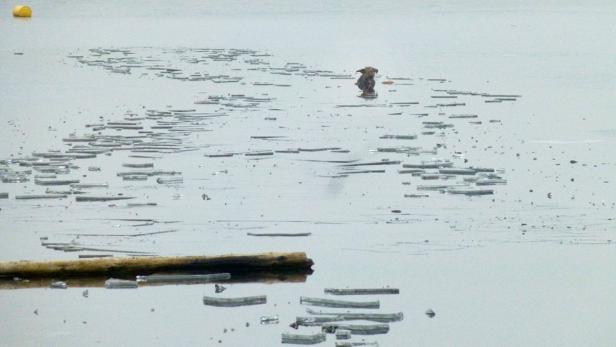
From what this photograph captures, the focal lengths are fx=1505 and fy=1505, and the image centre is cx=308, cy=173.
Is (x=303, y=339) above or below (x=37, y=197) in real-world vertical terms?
below

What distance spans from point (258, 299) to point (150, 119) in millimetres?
33269

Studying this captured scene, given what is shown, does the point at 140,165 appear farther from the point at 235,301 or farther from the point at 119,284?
the point at 235,301

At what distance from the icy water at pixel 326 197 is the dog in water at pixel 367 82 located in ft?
2.78

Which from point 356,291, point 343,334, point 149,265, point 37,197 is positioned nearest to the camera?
point 343,334

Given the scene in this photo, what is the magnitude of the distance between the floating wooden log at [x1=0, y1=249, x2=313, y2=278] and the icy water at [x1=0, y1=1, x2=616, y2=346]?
1.32 ft

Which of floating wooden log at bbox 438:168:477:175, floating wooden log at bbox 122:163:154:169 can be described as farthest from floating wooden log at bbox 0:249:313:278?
floating wooden log at bbox 122:163:154:169

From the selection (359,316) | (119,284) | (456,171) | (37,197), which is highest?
(456,171)

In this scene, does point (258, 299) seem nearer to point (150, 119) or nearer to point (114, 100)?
point (150, 119)

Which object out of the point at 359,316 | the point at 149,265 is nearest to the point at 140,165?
the point at 149,265

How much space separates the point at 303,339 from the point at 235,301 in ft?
10.4

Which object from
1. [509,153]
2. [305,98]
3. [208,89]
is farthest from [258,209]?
[208,89]

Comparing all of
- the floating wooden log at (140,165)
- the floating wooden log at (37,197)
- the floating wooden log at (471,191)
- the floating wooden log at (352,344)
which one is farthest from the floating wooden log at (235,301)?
the floating wooden log at (140,165)

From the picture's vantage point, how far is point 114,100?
72812 mm

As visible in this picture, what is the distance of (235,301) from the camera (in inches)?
1154
